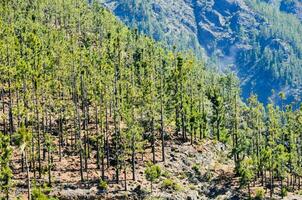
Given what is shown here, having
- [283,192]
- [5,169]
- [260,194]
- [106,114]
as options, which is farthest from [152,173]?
[283,192]

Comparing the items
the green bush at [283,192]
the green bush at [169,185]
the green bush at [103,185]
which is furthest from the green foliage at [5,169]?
the green bush at [283,192]

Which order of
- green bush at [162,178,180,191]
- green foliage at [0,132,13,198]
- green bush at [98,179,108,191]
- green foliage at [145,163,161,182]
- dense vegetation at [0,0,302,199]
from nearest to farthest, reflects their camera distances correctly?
green foliage at [0,132,13,198], green foliage at [145,163,161,182], green bush at [98,179,108,191], dense vegetation at [0,0,302,199], green bush at [162,178,180,191]

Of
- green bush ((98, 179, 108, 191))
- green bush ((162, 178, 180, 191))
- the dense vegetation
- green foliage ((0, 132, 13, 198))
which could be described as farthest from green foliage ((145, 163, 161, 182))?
green foliage ((0, 132, 13, 198))

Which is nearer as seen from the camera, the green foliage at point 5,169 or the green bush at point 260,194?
the green foliage at point 5,169

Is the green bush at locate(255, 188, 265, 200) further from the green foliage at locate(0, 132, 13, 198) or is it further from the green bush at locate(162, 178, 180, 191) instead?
the green foliage at locate(0, 132, 13, 198)

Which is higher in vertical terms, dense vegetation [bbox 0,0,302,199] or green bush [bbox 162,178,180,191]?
dense vegetation [bbox 0,0,302,199]

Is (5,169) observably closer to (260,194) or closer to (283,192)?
(260,194)

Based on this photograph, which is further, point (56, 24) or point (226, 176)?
point (56, 24)

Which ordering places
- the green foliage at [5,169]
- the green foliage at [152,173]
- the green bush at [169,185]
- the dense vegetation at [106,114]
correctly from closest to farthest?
the green foliage at [5,169] → the green foliage at [152,173] → the dense vegetation at [106,114] → the green bush at [169,185]

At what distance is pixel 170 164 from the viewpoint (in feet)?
343

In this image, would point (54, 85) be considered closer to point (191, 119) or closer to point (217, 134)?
point (191, 119)

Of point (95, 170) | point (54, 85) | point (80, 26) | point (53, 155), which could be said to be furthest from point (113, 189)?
point (80, 26)

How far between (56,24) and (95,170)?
9121cm

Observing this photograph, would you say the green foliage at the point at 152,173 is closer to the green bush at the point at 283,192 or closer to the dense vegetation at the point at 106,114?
the dense vegetation at the point at 106,114
